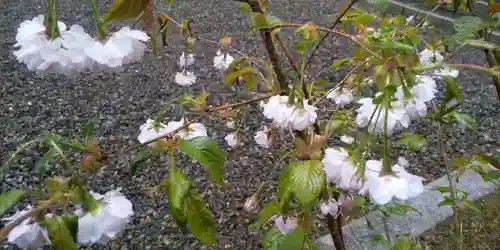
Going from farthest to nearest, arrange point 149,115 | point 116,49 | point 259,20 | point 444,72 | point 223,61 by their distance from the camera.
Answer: point 149,115
point 223,61
point 444,72
point 259,20
point 116,49

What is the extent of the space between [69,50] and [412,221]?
54.8 inches

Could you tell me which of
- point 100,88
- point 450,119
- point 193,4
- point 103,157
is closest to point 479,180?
A: point 450,119

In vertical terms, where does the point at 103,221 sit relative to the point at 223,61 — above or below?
above

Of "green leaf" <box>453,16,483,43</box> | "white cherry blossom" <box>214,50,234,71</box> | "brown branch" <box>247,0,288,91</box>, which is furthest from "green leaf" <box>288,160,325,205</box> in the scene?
"white cherry blossom" <box>214,50,234,71</box>

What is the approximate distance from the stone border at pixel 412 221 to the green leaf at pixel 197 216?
0.96 m

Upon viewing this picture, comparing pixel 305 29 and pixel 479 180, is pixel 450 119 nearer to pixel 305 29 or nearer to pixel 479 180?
pixel 305 29

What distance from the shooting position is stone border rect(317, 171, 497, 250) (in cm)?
169

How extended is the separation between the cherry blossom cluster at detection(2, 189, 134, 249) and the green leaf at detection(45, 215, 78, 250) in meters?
0.04

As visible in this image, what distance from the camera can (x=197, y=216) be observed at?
78cm

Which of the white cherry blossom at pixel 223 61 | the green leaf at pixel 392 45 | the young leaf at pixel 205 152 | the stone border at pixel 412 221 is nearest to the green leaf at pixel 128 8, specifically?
the young leaf at pixel 205 152

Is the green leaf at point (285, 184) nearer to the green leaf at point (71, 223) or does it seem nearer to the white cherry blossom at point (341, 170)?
the white cherry blossom at point (341, 170)

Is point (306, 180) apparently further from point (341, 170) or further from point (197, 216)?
point (197, 216)

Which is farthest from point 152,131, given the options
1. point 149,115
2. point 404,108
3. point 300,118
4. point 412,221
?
point 149,115

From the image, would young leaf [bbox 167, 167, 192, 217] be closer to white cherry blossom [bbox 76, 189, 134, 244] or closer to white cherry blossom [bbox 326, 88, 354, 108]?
white cherry blossom [bbox 76, 189, 134, 244]
